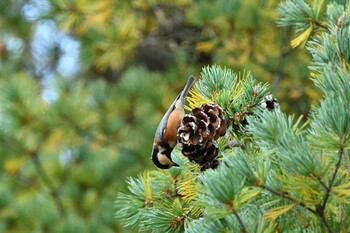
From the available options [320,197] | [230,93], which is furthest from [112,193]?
[320,197]

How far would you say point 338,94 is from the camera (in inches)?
34.7

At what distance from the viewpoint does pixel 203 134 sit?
1.04 metres

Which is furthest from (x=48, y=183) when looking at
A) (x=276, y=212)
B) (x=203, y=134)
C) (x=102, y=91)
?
(x=276, y=212)

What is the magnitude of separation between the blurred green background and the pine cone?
128 centimetres

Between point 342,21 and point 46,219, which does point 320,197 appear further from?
point 46,219

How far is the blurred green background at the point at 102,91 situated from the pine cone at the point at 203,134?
1.28 metres

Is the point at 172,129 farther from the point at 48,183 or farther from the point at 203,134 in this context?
the point at 48,183

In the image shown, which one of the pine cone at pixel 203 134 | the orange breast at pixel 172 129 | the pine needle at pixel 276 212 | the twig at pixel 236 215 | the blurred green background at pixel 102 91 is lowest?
the pine needle at pixel 276 212

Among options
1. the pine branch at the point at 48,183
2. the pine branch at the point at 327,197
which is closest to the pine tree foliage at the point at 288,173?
the pine branch at the point at 327,197

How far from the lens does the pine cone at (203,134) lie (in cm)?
102

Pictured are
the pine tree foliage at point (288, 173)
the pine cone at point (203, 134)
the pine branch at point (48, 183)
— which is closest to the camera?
the pine tree foliage at point (288, 173)

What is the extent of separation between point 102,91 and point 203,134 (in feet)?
6.15

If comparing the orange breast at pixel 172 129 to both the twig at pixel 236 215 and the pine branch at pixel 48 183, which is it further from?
the pine branch at pixel 48 183

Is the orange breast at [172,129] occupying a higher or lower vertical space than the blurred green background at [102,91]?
lower
